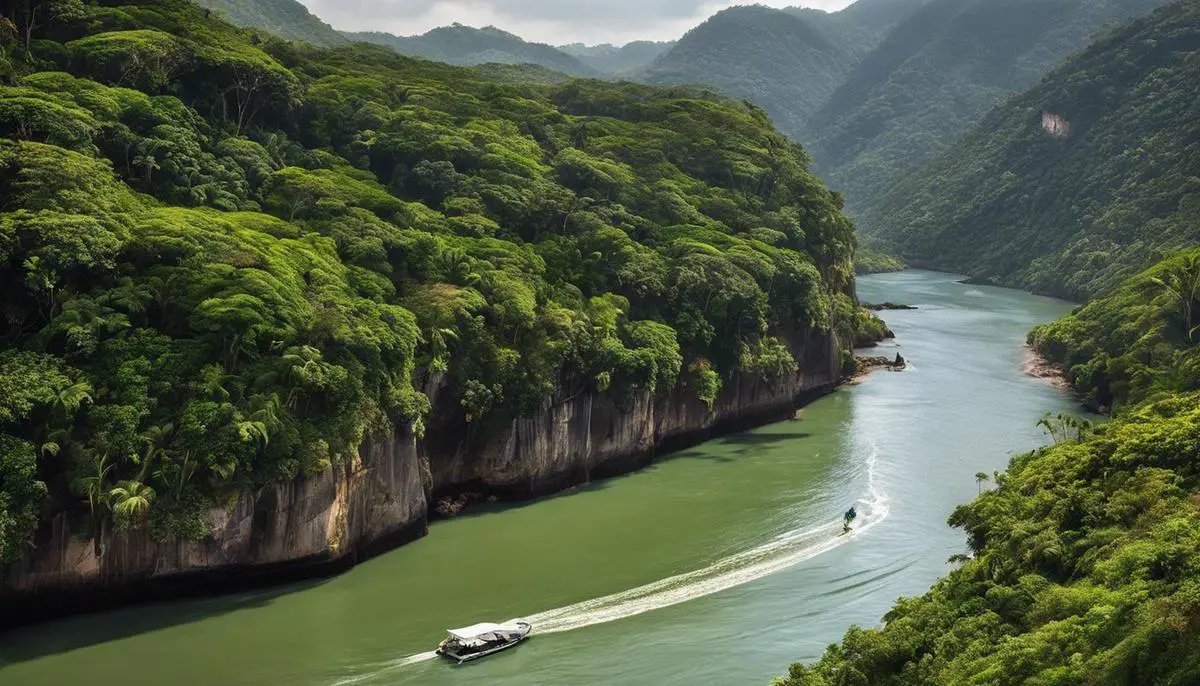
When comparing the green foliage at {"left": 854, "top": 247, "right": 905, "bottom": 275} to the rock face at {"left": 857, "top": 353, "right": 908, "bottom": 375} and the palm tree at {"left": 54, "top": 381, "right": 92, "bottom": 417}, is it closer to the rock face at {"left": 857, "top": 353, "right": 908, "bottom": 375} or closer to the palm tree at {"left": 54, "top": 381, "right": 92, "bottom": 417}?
the rock face at {"left": 857, "top": 353, "right": 908, "bottom": 375}

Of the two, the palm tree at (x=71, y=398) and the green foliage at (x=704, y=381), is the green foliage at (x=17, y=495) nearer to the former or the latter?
the palm tree at (x=71, y=398)

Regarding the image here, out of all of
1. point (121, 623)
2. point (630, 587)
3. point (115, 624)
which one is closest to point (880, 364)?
point (630, 587)

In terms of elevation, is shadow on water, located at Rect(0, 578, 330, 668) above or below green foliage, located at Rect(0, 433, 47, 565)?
below

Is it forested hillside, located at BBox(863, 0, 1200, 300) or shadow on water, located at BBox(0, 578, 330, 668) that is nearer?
shadow on water, located at BBox(0, 578, 330, 668)

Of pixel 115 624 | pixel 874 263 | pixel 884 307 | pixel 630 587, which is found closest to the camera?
pixel 115 624

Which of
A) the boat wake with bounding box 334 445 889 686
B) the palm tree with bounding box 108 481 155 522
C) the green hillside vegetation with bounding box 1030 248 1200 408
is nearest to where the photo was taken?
the palm tree with bounding box 108 481 155 522

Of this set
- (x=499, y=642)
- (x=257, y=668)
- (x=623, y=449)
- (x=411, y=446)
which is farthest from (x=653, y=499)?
(x=257, y=668)

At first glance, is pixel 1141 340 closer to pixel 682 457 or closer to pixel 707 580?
pixel 682 457

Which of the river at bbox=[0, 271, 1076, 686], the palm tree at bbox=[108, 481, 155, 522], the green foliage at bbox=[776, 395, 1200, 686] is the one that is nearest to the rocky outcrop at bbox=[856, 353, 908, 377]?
the river at bbox=[0, 271, 1076, 686]
